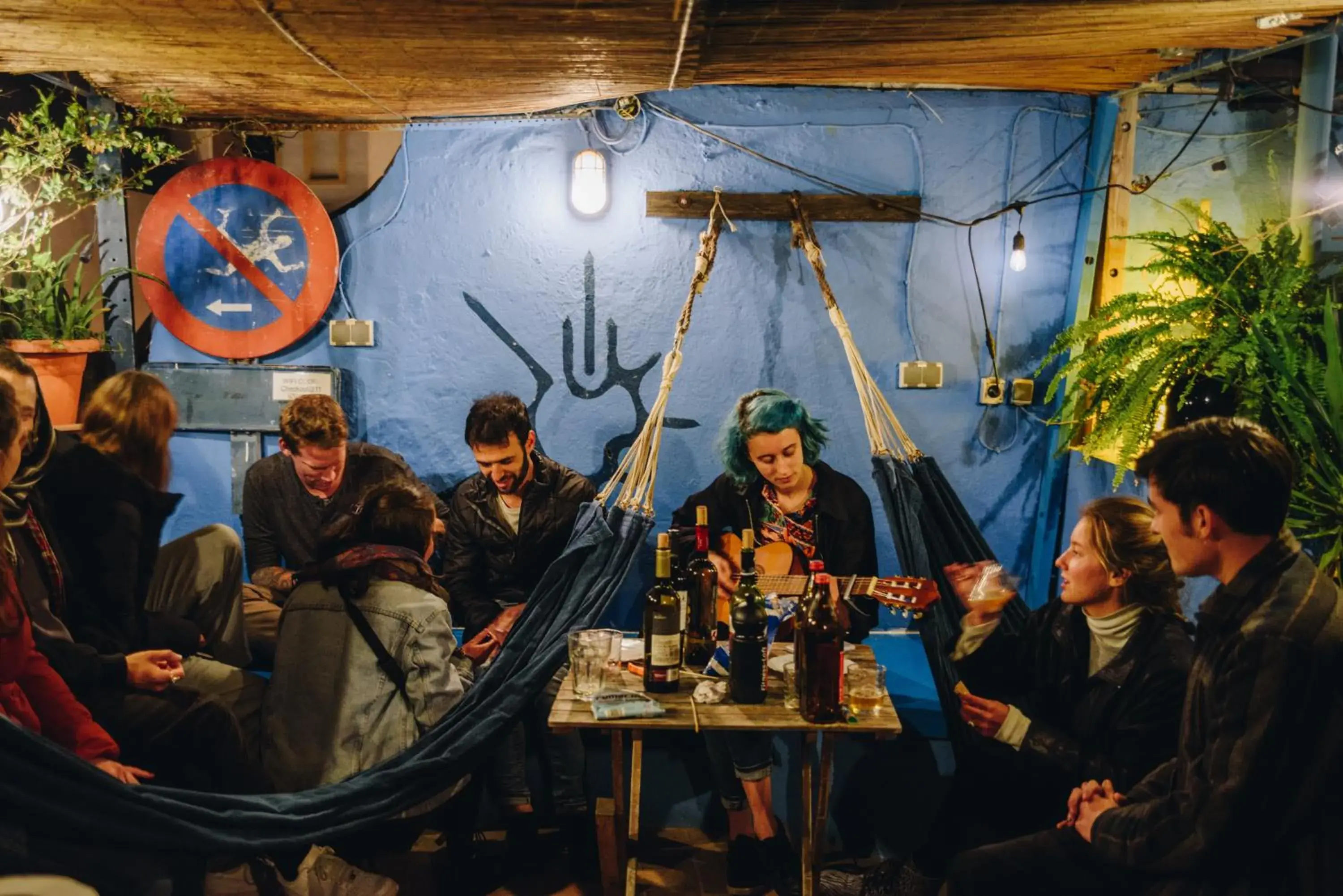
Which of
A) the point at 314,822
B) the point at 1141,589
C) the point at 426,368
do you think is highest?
the point at 426,368

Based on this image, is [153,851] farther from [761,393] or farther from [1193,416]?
[1193,416]

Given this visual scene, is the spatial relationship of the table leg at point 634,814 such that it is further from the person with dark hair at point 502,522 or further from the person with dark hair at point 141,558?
the person with dark hair at point 141,558

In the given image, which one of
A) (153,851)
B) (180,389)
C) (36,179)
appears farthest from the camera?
(180,389)

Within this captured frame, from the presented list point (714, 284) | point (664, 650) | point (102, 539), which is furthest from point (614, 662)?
point (714, 284)

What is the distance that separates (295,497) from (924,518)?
2.26m

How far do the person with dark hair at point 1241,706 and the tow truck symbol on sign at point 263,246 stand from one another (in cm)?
318

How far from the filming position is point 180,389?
4016mm

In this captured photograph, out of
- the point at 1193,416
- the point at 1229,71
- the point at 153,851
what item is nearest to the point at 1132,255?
the point at 1229,71

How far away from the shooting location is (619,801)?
9.05 feet

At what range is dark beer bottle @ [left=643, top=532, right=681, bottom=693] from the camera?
Result: 7.95ft

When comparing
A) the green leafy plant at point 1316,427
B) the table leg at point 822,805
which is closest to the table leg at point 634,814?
the table leg at point 822,805

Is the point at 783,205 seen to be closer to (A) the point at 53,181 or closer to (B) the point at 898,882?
(B) the point at 898,882

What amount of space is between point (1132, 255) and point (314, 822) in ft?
11.2

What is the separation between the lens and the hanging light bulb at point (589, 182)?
3.85 m
